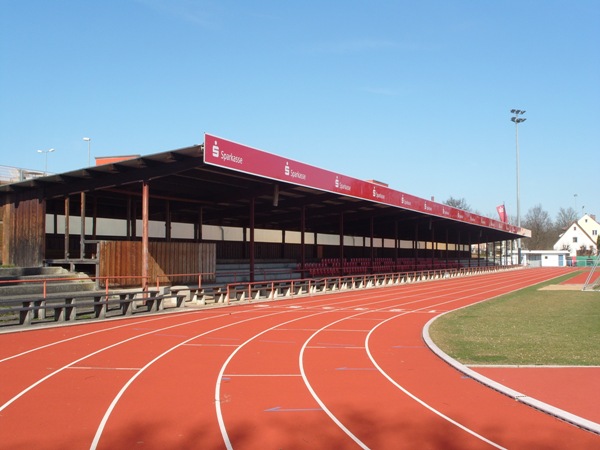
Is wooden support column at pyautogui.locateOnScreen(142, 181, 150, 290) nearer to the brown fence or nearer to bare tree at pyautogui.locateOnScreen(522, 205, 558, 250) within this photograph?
the brown fence

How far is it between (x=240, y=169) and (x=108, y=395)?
39.5 ft

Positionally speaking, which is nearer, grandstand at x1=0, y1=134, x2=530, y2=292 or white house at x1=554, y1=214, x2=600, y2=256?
grandstand at x1=0, y1=134, x2=530, y2=292

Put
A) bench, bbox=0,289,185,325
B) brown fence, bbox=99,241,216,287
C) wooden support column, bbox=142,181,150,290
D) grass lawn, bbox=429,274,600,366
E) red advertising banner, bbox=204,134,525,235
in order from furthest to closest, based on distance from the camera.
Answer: brown fence, bbox=99,241,216,287, wooden support column, bbox=142,181,150,290, red advertising banner, bbox=204,134,525,235, bench, bbox=0,289,185,325, grass lawn, bbox=429,274,600,366

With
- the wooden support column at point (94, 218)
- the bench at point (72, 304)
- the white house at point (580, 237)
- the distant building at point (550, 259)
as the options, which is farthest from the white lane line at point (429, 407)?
the white house at point (580, 237)

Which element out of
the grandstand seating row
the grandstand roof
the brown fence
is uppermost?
the grandstand roof

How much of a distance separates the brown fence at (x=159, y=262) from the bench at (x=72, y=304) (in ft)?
3.18

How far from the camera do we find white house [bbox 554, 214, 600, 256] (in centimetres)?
10475

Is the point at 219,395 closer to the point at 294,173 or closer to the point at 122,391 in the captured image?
the point at 122,391

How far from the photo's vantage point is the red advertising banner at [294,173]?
1777cm

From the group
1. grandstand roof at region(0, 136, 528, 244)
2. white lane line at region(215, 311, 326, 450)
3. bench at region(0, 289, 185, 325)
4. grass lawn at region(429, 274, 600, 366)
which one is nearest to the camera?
white lane line at region(215, 311, 326, 450)

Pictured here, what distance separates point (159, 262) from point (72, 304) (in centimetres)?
668

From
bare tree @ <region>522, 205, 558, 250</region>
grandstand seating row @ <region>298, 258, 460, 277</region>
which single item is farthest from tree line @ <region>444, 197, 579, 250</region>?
grandstand seating row @ <region>298, 258, 460, 277</region>

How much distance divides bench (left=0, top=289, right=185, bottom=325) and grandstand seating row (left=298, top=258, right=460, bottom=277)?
677 inches

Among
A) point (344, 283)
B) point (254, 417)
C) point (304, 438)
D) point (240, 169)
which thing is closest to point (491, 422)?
point (304, 438)
